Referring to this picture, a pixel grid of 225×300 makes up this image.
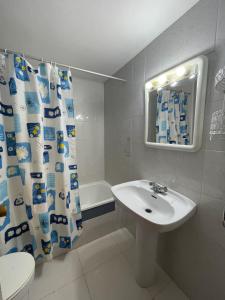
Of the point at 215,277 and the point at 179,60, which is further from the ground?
the point at 179,60

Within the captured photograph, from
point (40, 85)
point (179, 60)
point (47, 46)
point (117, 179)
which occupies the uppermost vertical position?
point (47, 46)

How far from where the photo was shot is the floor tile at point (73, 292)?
41.4 inches

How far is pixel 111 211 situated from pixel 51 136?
1.16 m

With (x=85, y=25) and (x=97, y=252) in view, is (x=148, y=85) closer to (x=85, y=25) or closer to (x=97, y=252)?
(x=85, y=25)

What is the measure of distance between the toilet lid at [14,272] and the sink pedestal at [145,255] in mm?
829

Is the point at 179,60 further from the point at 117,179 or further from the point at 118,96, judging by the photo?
the point at 117,179

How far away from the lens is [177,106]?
107 centimetres

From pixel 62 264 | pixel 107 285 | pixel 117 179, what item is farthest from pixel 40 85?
pixel 107 285

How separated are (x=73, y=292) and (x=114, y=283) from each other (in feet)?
1.18

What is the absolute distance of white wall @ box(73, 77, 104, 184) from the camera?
6.72ft

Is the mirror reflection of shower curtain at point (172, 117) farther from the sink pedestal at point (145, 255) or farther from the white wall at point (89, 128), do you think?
the white wall at point (89, 128)

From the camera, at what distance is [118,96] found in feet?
5.84

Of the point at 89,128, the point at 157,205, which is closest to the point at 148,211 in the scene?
the point at 157,205

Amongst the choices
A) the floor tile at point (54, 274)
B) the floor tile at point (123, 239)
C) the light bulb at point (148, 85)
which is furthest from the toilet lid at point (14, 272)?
the light bulb at point (148, 85)
